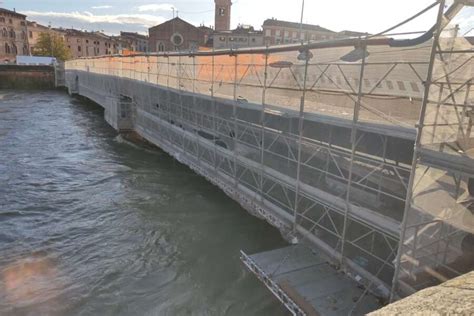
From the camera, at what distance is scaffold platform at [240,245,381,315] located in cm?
718

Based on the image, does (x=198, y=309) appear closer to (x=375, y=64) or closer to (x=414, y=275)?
(x=414, y=275)

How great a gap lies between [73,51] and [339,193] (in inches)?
3755

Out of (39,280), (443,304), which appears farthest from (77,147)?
(443,304)

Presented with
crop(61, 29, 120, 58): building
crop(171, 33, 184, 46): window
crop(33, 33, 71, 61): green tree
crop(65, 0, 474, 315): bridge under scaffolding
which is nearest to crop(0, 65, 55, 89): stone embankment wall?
crop(33, 33, 71, 61): green tree

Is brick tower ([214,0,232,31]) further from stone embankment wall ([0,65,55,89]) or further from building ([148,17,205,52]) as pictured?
stone embankment wall ([0,65,55,89])

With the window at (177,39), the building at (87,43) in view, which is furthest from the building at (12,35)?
the window at (177,39)

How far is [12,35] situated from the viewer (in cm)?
7625

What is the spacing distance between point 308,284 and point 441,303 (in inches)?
198

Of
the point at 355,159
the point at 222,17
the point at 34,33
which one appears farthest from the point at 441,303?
the point at 34,33

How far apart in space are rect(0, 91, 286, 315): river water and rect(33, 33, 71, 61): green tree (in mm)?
64799

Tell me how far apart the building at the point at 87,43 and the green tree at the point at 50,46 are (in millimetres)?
10231

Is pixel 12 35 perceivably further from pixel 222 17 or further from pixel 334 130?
pixel 334 130

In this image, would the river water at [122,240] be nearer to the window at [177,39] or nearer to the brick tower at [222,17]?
the window at [177,39]

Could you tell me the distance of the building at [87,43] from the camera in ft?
296
